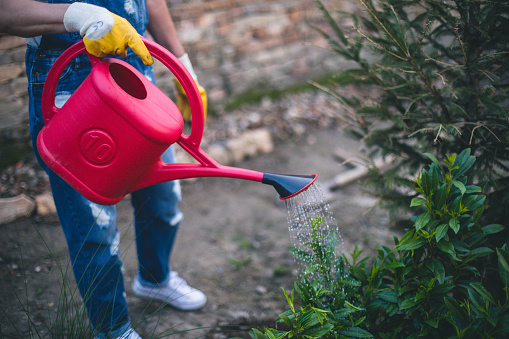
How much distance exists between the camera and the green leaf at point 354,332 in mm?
1230

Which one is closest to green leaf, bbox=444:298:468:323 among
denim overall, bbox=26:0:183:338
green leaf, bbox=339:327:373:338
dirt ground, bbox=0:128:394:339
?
green leaf, bbox=339:327:373:338

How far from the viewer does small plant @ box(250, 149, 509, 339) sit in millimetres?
1187

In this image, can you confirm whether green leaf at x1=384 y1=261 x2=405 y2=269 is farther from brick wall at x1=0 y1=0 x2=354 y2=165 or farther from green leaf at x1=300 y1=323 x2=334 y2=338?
brick wall at x1=0 y1=0 x2=354 y2=165

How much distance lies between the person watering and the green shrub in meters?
0.81

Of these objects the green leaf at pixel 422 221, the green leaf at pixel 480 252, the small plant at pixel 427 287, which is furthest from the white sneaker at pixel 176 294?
the green leaf at pixel 480 252

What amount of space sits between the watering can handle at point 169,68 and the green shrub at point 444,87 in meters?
0.68

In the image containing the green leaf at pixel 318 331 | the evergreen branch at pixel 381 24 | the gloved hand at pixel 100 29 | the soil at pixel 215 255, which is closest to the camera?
the gloved hand at pixel 100 29

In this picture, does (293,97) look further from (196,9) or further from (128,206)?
(128,206)

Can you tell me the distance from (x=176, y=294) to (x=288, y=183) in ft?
3.09

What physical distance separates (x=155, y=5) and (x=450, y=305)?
147cm

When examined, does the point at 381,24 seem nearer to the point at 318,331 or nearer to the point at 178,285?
the point at 318,331

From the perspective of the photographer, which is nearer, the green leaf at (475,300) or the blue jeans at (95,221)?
the green leaf at (475,300)

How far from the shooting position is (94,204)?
4.48ft

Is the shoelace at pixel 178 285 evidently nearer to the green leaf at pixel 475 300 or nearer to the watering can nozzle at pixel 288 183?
the watering can nozzle at pixel 288 183
